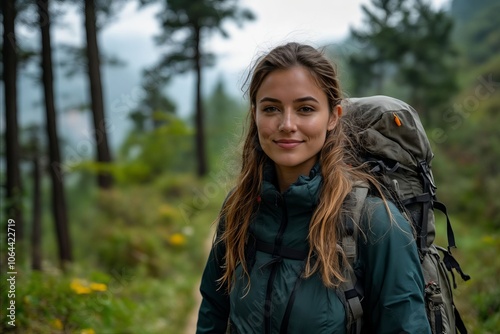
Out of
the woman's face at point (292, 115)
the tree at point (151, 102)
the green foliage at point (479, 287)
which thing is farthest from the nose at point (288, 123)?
the tree at point (151, 102)

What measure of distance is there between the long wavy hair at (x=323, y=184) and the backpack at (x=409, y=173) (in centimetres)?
7

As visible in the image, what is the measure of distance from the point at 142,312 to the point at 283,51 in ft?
18.7

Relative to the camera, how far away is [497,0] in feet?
77.6

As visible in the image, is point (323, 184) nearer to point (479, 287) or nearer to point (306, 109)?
point (306, 109)

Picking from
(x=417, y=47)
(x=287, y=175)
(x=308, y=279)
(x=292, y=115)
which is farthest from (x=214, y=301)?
(x=417, y=47)

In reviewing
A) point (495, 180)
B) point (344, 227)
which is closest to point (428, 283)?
point (344, 227)

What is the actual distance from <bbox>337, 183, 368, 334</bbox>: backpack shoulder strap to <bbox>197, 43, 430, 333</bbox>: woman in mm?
21

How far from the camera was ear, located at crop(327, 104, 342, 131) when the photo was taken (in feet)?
7.05

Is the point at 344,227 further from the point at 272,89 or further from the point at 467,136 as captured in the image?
the point at 467,136

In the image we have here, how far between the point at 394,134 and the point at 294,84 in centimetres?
53

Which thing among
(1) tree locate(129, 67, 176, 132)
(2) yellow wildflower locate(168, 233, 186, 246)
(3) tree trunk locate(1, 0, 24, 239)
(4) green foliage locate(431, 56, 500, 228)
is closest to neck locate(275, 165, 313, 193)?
(3) tree trunk locate(1, 0, 24, 239)

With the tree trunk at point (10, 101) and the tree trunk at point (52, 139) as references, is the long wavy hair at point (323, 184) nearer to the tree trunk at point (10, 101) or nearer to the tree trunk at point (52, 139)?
the tree trunk at point (10, 101)

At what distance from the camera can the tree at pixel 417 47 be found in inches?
680

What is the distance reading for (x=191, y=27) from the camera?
687 inches
